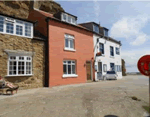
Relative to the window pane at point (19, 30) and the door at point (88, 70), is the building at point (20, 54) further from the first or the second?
the door at point (88, 70)

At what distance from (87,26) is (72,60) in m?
7.63

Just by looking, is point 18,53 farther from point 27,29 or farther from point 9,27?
point 27,29

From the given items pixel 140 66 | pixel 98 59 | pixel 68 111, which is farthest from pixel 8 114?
pixel 98 59

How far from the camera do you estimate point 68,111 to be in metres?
5.30

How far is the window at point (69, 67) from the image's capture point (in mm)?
15289

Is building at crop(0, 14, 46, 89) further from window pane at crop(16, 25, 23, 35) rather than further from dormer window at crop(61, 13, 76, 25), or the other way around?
dormer window at crop(61, 13, 76, 25)

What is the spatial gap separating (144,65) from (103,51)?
64.1 ft

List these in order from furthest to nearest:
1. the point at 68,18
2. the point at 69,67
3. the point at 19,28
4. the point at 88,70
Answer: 1. the point at 88,70
2. the point at 68,18
3. the point at 69,67
4. the point at 19,28

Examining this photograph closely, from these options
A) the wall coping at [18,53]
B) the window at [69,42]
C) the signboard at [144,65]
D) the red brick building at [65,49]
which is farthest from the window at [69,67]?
the signboard at [144,65]

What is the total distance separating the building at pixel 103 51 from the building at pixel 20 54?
9433 mm

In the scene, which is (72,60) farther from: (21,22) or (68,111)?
(68,111)

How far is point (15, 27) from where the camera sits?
11.7 m

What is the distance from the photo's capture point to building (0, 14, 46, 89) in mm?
10844

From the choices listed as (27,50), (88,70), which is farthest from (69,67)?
(27,50)
